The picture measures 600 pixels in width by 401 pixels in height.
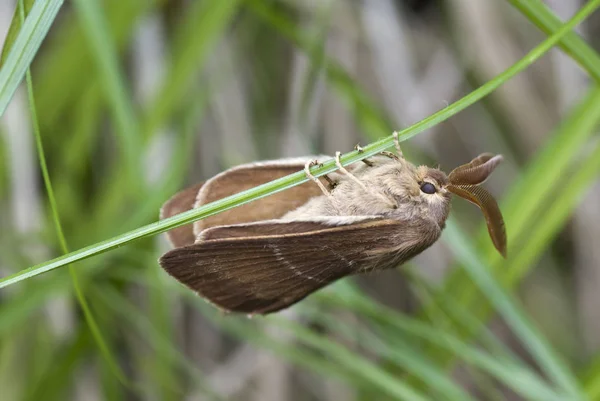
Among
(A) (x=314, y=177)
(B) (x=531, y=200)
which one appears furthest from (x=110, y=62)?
(B) (x=531, y=200)

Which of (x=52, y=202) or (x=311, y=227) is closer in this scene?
(x=52, y=202)

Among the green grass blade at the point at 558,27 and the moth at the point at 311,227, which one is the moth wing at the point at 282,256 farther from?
the green grass blade at the point at 558,27

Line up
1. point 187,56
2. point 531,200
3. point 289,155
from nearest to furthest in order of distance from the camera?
1. point 531,200
2. point 187,56
3. point 289,155

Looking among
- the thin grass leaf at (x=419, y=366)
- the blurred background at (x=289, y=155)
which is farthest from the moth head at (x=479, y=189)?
the thin grass leaf at (x=419, y=366)

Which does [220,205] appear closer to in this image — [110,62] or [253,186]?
[253,186]

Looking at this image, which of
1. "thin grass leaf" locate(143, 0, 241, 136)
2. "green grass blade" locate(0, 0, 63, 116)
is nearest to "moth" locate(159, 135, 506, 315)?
"green grass blade" locate(0, 0, 63, 116)

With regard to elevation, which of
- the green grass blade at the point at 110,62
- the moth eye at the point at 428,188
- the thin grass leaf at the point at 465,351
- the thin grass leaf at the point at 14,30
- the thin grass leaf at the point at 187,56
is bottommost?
the thin grass leaf at the point at 465,351

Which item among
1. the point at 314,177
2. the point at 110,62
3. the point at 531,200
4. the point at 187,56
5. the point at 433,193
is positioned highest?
the point at 187,56
